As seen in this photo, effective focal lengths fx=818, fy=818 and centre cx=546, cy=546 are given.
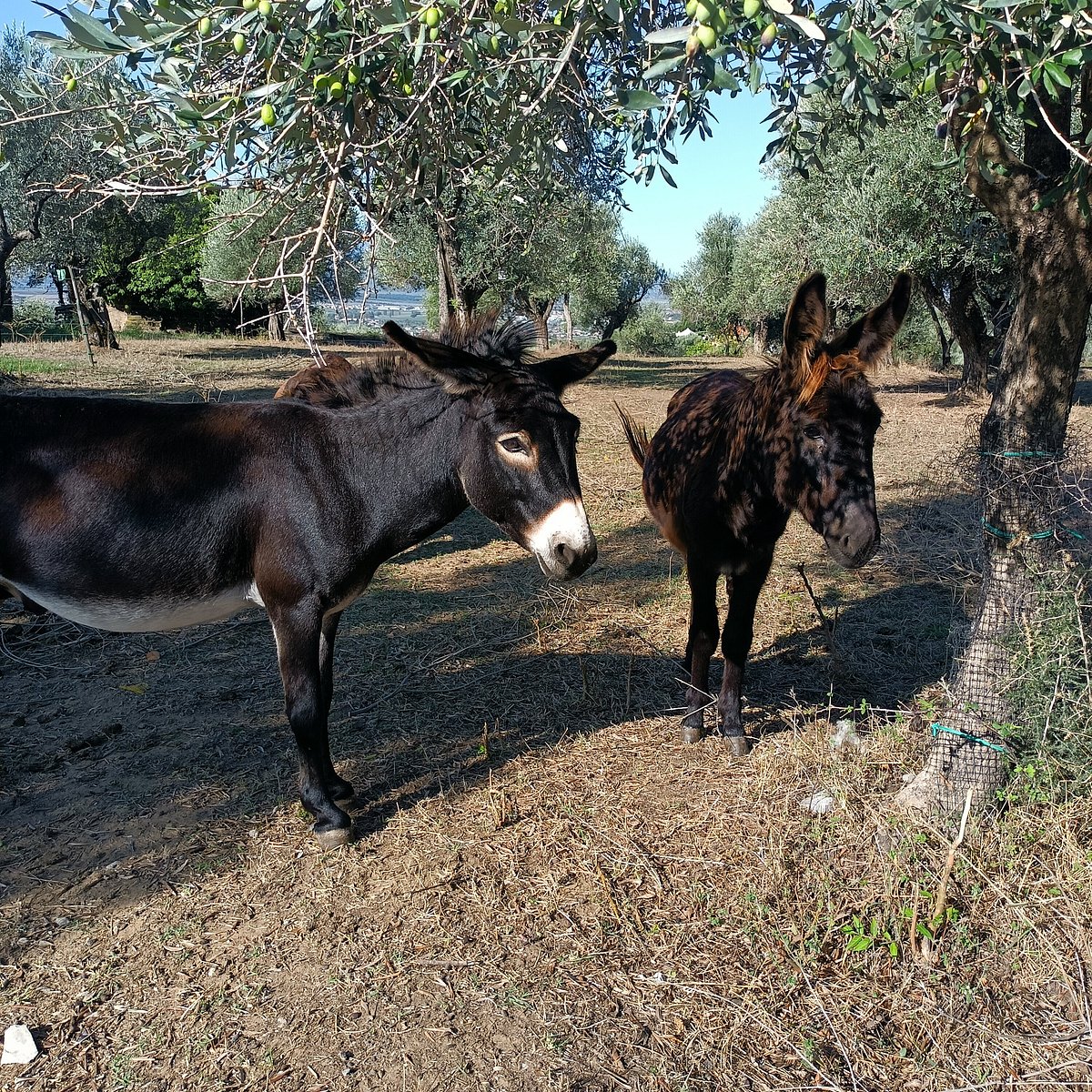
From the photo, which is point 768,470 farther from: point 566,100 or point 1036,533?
point 566,100

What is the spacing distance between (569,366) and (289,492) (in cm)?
141

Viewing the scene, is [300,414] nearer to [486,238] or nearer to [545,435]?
[545,435]

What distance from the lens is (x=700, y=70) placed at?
9.22 feet

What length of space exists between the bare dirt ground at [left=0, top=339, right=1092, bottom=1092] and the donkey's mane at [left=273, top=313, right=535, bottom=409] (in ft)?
6.84

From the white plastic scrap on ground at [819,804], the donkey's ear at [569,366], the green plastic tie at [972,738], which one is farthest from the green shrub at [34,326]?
the green plastic tie at [972,738]

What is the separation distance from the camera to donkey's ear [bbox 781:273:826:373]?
3.71 meters

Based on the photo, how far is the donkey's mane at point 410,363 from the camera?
3.77m

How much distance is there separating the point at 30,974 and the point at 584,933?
2155 mm

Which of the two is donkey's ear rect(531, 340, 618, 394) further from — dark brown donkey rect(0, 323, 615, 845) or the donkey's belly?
the donkey's belly

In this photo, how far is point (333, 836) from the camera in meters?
3.87

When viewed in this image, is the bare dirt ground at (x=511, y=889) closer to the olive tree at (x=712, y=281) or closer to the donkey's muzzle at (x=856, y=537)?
the donkey's muzzle at (x=856, y=537)

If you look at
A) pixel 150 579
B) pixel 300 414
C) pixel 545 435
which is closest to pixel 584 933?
pixel 545 435

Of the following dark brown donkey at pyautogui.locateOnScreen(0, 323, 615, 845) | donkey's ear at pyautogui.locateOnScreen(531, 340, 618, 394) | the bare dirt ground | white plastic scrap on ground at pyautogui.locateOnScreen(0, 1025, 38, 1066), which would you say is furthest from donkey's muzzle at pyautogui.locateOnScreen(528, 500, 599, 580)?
white plastic scrap on ground at pyautogui.locateOnScreen(0, 1025, 38, 1066)

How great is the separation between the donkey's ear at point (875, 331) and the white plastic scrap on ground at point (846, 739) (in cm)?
186
